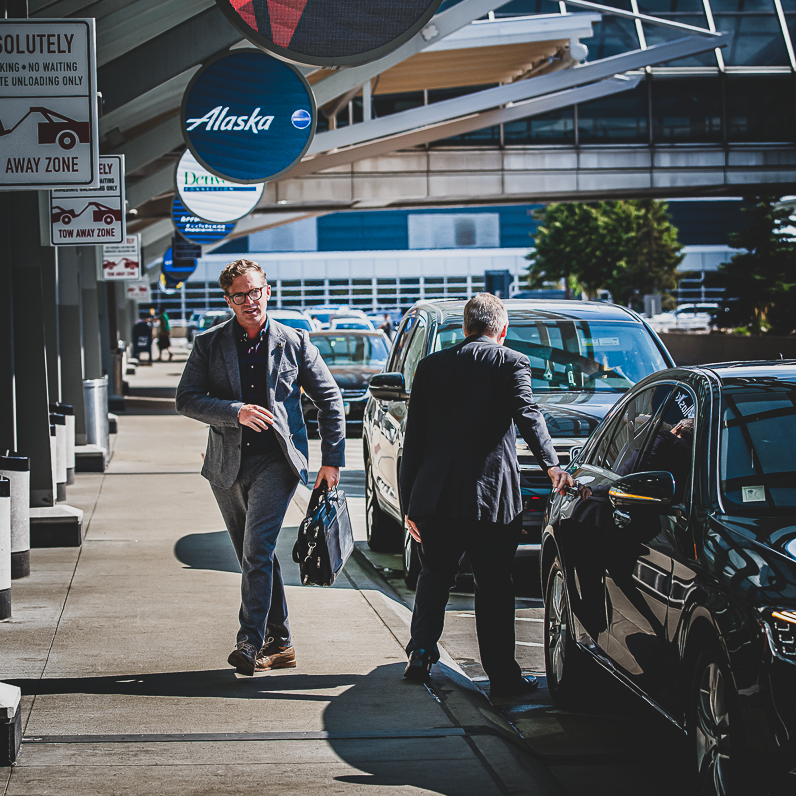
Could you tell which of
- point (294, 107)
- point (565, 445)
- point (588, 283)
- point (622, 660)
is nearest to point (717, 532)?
point (622, 660)

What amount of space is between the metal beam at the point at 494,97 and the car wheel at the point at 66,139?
19.2m

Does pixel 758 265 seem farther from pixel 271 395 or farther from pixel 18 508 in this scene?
pixel 271 395

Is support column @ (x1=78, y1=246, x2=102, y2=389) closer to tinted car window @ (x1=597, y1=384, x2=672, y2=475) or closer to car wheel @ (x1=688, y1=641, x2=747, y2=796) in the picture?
tinted car window @ (x1=597, y1=384, x2=672, y2=475)

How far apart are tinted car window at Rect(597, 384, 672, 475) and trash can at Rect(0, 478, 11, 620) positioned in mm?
3212

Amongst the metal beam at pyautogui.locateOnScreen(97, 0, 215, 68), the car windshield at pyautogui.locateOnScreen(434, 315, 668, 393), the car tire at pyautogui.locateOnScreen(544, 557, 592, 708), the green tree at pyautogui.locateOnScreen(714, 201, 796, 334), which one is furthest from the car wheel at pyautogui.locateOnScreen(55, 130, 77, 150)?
the green tree at pyautogui.locateOnScreen(714, 201, 796, 334)

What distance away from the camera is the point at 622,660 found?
4992 millimetres

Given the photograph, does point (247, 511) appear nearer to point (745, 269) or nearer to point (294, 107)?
point (294, 107)

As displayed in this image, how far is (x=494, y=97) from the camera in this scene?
89.7 ft

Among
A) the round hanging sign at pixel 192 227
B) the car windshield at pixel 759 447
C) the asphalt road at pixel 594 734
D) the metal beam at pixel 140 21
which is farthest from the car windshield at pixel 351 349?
the car windshield at pixel 759 447

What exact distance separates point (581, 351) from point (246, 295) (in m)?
4.07

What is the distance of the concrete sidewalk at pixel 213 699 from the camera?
4.60 metres

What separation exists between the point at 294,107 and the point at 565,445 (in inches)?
182

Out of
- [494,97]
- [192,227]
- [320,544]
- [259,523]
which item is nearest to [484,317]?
[320,544]

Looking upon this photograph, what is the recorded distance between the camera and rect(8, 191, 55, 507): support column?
10188 millimetres
